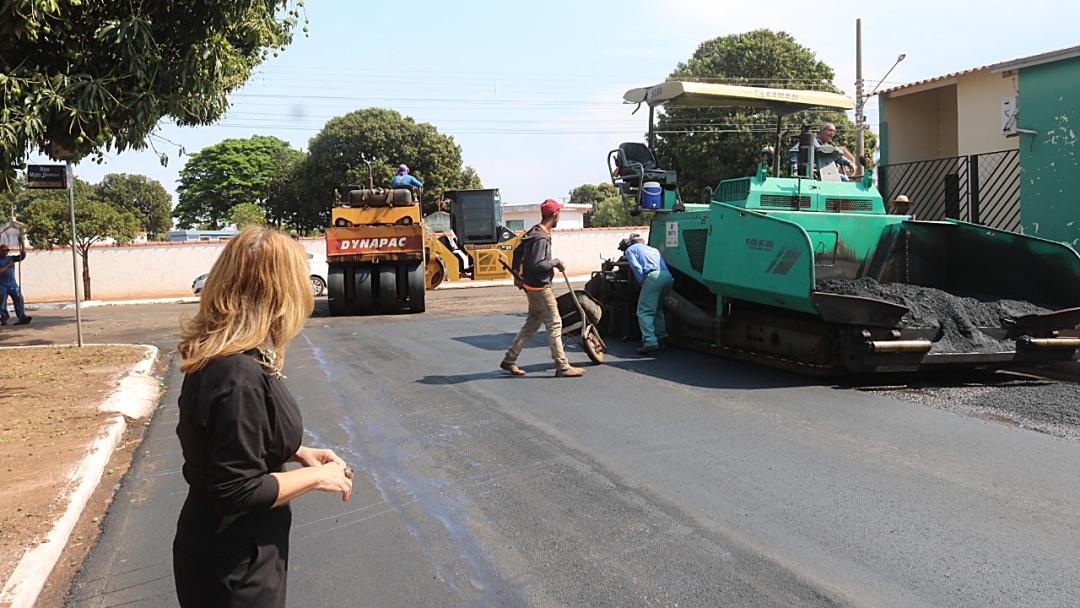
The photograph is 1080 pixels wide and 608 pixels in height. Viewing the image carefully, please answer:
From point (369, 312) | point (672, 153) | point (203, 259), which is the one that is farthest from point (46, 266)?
point (672, 153)

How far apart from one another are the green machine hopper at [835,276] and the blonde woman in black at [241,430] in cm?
598

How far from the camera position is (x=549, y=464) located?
5.59 meters

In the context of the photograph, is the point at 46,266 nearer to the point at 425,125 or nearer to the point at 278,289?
the point at 425,125

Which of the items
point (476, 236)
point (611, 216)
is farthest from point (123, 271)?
point (611, 216)

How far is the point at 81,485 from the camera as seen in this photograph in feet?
17.6

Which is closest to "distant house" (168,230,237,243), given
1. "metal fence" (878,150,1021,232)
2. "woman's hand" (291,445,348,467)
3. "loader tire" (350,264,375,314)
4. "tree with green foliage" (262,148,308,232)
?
"tree with green foliage" (262,148,308,232)

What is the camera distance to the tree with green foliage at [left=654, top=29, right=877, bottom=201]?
33.2 m

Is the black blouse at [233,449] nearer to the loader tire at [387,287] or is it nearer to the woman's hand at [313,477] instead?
the woman's hand at [313,477]

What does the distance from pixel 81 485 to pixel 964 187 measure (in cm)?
1399

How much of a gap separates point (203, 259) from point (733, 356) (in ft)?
79.2

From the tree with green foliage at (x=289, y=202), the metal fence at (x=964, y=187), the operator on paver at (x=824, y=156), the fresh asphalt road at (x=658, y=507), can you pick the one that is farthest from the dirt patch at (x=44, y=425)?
the tree with green foliage at (x=289, y=202)

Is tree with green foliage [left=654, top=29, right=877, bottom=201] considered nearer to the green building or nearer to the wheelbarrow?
the green building

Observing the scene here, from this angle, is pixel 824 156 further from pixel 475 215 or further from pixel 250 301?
pixel 475 215

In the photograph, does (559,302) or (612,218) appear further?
(612,218)
